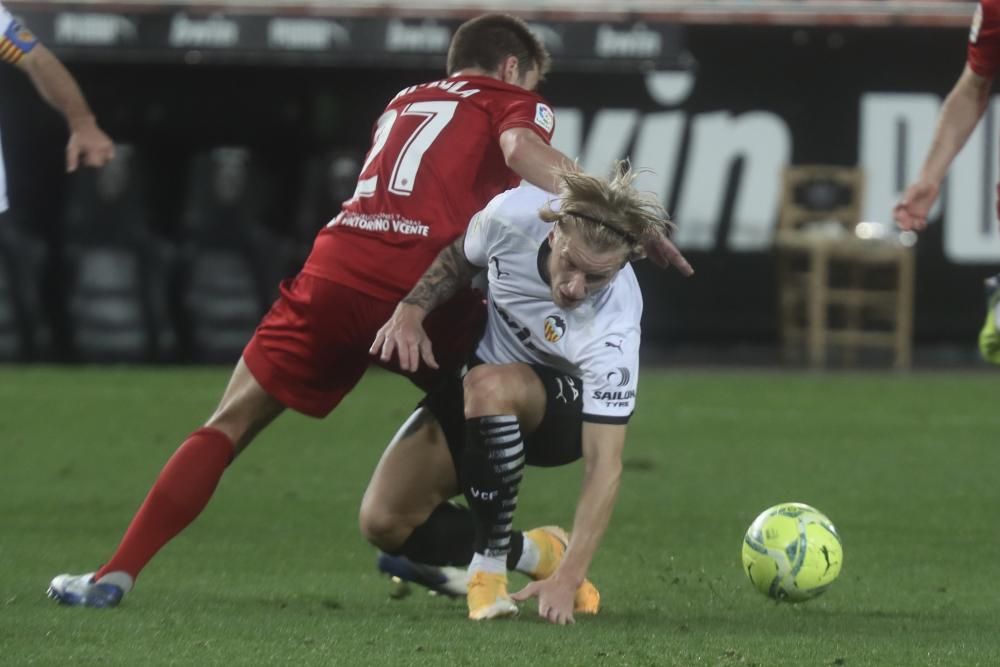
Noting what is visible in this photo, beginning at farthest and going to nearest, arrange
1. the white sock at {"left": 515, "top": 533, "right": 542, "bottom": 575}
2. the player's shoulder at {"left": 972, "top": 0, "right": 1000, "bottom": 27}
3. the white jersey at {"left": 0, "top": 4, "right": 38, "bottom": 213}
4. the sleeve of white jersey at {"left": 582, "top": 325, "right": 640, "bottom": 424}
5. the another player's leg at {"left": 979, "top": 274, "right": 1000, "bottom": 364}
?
the another player's leg at {"left": 979, "top": 274, "right": 1000, "bottom": 364} < the player's shoulder at {"left": 972, "top": 0, "right": 1000, "bottom": 27} < the white sock at {"left": 515, "top": 533, "right": 542, "bottom": 575} < the white jersey at {"left": 0, "top": 4, "right": 38, "bottom": 213} < the sleeve of white jersey at {"left": 582, "top": 325, "right": 640, "bottom": 424}

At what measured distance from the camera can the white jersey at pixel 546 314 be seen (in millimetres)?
Answer: 5129

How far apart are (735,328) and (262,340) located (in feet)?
34.3

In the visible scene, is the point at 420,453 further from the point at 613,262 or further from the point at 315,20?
the point at 315,20

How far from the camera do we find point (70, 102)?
5.54 meters

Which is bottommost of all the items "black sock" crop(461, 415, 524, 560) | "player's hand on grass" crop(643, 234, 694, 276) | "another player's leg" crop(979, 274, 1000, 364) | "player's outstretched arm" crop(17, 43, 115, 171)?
"black sock" crop(461, 415, 524, 560)

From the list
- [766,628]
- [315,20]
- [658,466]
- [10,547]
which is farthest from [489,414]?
[315,20]

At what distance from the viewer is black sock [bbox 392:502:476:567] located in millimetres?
5793

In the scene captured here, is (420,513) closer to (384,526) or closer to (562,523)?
(384,526)

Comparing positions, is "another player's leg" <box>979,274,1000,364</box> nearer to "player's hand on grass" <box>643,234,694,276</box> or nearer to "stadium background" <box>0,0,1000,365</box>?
"player's hand on grass" <box>643,234,694,276</box>

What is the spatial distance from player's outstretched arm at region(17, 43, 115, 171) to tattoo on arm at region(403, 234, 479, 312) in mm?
986

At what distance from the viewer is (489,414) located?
5.25 metres

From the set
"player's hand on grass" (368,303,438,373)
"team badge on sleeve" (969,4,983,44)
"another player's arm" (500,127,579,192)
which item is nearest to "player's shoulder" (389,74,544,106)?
"another player's arm" (500,127,579,192)

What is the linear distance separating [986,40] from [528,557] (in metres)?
2.07

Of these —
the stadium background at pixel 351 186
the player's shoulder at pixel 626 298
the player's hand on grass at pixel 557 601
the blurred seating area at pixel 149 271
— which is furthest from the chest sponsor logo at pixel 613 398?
the blurred seating area at pixel 149 271
